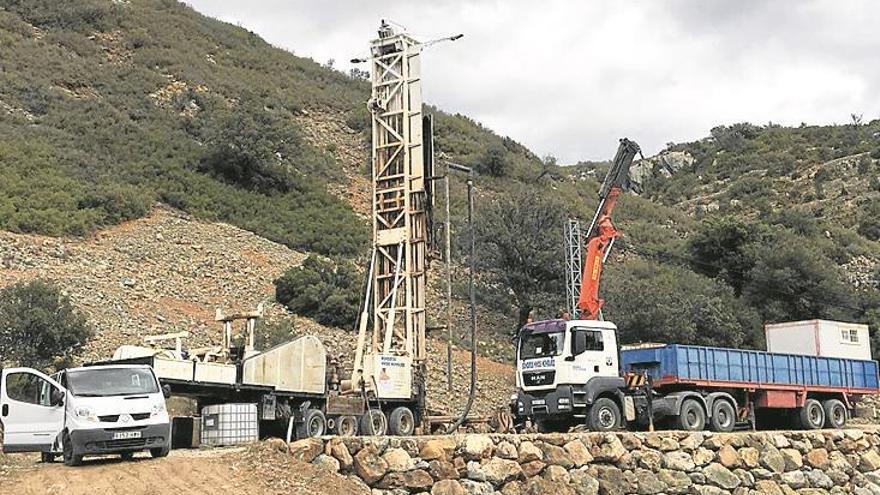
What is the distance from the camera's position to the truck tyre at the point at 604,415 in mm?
21375

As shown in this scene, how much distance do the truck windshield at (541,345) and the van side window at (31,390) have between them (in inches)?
420

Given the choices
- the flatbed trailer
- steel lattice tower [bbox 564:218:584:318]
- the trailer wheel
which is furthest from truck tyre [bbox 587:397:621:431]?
steel lattice tower [bbox 564:218:584:318]

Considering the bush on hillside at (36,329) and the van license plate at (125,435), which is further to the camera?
the bush on hillside at (36,329)

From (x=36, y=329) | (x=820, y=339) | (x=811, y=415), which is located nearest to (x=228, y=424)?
(x=36, y=329)

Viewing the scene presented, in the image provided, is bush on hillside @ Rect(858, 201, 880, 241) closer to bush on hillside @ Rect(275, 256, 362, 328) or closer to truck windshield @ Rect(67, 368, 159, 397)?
bush on hillside @ Rect(275, 256, 362, 328)

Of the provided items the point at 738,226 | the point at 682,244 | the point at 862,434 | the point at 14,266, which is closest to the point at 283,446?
the point at 862,434

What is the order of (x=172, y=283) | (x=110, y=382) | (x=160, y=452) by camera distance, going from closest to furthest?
(x=160, y=452) < (x=110, y=382) < (x=172, y=283)

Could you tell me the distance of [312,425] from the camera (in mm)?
21266

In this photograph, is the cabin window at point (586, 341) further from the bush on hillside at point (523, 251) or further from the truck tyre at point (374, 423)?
the bush on hillside at point (523, 251)

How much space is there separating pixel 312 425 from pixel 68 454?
21.3ft

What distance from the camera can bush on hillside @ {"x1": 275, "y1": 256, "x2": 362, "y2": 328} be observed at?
33938 millimetres

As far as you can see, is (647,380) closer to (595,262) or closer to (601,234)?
(595,262)

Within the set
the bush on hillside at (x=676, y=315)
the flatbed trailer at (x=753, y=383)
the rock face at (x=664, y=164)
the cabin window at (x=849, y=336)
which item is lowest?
the flatbed trailer at (x=753, y=383)

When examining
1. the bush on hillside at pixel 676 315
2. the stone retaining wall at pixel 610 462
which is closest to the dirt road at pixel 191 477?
the stone retaining wall at pixel 610 462
